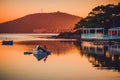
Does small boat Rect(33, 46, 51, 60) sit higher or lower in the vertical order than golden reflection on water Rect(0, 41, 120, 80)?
higher

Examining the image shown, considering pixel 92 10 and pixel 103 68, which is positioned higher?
pixel 92 10

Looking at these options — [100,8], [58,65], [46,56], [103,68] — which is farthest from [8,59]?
[100,8]

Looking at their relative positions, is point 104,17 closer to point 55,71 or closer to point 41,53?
point 41,53

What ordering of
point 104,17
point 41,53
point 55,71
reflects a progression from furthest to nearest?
point 104,17 < point 41,53 < point 55,71

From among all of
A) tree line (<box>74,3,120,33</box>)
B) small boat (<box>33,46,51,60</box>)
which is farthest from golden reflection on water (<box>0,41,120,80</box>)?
tree line (<box>74,3,120,33</box>)

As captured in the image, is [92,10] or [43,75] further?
[92,10]

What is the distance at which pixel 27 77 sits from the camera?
816cm

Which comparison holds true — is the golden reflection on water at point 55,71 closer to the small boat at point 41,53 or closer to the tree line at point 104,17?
the small boat at point 41,53

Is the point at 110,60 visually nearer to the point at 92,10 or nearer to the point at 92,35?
the point at 92,35

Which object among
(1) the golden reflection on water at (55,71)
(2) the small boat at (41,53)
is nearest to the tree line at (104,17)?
(2) the small boat at (41,53)

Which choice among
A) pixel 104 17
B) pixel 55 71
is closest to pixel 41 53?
pixel 55 71

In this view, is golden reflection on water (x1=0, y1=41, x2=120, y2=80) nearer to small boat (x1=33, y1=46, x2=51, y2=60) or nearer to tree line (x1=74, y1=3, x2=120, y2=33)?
small boat (x1=33, y1=46, x2=51, y2=60)

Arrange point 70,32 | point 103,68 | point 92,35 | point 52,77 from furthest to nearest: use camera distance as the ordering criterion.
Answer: point 70,32 → point 92,35 → point 103,68 → point 52,77

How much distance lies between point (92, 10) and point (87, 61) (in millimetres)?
8777
